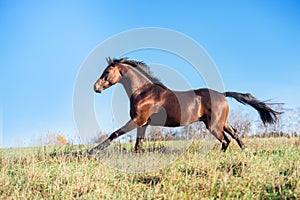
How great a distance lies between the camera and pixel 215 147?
8.30m

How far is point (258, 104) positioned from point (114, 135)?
4574mm

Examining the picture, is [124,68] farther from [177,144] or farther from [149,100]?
[177,144]

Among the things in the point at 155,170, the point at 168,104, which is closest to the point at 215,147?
the point at 168,104

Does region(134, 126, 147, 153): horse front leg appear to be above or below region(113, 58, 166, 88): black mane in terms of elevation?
below

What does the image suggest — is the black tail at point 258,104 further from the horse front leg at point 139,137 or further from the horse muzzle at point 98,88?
the horse muzzle at point 98,88

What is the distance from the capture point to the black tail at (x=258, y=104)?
29.4ft

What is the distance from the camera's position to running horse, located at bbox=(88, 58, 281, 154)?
25.6 feet

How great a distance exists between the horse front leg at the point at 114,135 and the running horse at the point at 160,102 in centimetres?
10

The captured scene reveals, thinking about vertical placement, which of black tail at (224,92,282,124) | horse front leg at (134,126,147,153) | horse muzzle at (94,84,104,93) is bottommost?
horse front leg at (134,126,147,153)

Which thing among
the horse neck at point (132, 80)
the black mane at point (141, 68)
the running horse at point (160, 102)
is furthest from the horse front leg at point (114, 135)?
the black mane at point (141, 68)

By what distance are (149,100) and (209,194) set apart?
4.28 metres

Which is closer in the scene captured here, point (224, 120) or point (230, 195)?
point (230, 195)

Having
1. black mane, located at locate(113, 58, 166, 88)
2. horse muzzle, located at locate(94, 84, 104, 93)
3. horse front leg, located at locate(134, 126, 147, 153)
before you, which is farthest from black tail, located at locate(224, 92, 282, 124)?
horse muzzle, located at locate(94, 84, 104, 93)

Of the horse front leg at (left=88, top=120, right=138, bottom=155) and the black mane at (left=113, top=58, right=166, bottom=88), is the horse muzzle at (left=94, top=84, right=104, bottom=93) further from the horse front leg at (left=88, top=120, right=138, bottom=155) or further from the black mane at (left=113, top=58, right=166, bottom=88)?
the horse front leg at (left=88, top=120, right=138, bottom=155)
